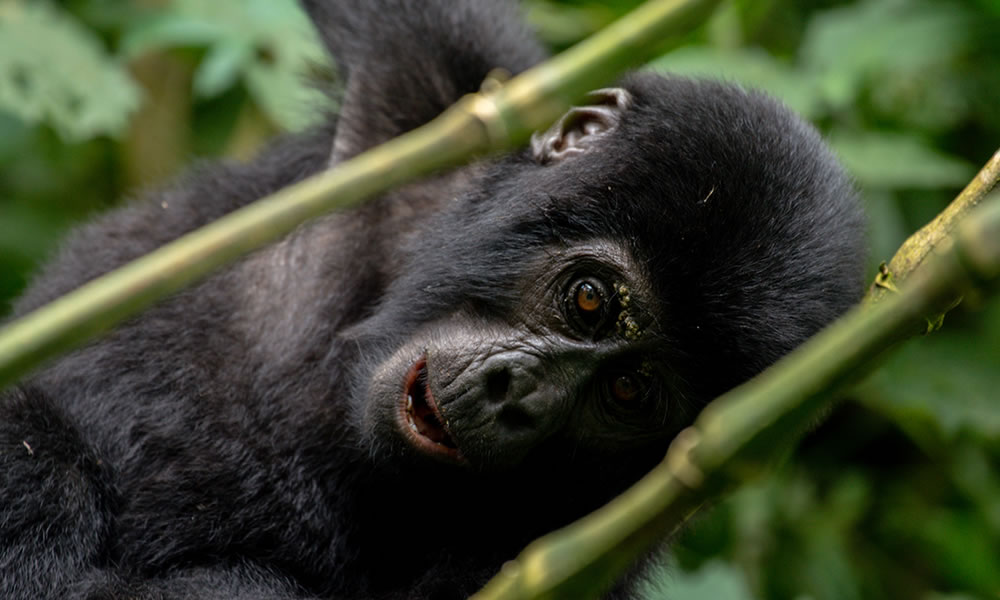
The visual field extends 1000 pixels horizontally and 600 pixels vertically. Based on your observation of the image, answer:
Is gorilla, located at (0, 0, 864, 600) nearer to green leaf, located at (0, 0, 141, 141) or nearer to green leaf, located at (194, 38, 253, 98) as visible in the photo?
green leaf, located at (0, 0, 141, 141)

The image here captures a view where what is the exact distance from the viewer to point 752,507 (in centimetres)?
391

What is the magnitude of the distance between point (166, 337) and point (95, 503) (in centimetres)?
46

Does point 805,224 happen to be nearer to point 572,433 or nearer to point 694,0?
point 572,433

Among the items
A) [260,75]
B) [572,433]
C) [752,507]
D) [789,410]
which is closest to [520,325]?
[572,433]

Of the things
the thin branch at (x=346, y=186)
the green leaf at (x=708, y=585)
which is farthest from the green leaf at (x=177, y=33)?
the thin branch at (x=346, y=186)

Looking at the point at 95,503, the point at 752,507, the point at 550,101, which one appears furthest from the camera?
the point at 752,507

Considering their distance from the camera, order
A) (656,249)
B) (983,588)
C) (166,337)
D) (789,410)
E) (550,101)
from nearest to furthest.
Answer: (789,410), (550,101), (656,249), (166,337), (983,588)

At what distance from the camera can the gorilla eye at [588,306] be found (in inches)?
93.4

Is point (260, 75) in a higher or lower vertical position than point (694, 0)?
lower

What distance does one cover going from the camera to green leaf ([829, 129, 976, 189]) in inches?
142

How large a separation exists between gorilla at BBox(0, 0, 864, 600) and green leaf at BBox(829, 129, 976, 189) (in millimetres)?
1106

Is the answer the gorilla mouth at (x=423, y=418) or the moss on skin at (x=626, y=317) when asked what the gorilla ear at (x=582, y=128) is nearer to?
the moss on skin at (x=626, y=317)

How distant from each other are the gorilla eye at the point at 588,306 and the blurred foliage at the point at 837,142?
4.02ft

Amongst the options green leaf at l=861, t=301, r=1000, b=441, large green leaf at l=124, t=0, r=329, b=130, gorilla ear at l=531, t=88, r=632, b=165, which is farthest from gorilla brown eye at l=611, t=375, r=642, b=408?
large green leaf at l=124, t=0, r=329, b=130
